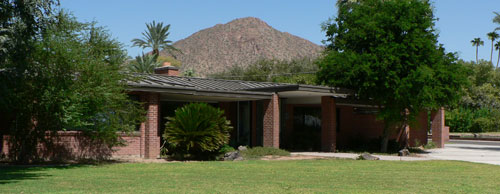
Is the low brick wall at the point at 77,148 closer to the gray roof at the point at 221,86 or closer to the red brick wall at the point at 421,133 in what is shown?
the gray roof at the point at 221,86

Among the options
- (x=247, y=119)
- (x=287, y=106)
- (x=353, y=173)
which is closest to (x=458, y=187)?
(x=353, y=173)

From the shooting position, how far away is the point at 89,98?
1712 centimetres

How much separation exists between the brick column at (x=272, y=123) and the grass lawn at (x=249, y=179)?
22.7 ft

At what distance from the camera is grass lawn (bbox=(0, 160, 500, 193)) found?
37.7ft

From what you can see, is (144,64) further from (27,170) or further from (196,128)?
(27,170)

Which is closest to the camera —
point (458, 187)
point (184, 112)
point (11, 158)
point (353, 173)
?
point (458, 187)

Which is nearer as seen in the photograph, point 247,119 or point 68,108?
point 68,108

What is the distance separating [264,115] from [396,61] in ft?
20.0

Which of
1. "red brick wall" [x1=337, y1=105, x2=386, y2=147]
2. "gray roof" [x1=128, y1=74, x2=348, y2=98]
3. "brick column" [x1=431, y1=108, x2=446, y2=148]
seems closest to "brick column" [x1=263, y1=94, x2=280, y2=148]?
"gray roof" [x1=128, y1=74, x2=348, y2=98]

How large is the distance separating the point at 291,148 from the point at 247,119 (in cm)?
301

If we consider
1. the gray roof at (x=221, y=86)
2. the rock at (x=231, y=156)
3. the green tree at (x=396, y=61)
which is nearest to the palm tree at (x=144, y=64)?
the gray roof at (x=221, y=86)

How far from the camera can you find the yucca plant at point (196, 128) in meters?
19.8

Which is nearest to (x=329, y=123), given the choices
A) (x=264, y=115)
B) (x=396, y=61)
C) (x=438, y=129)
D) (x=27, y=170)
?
(x=264, y=115)

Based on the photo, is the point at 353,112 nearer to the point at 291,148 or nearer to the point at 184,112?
the point at 291,148
